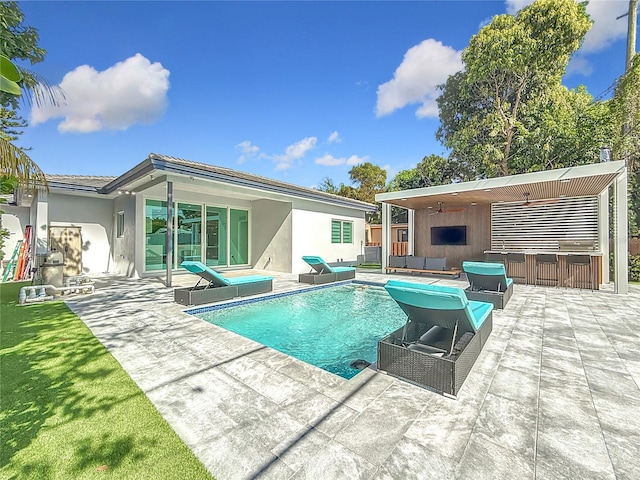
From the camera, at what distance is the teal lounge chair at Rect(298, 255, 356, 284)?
376 inches

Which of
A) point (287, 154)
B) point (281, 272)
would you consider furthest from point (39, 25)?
point (287, 154)

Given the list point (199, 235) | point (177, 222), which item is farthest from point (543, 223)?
point (177, 222)

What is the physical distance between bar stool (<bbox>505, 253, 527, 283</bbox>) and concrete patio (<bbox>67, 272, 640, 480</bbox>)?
5.43 m

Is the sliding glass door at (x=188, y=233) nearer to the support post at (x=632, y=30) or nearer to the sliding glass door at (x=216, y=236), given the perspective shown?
the sliding glass door at (x=216, y=236)

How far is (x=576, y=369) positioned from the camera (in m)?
3.42

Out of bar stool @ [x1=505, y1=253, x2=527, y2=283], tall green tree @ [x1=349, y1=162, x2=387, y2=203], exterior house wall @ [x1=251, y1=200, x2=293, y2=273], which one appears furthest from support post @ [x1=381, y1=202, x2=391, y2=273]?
tall green tree @ [x1=349, y1=162, x2=387, y2=203]

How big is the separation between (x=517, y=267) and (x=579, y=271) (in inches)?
60.8

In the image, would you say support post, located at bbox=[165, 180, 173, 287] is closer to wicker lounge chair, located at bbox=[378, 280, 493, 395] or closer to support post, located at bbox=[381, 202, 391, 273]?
wicker lounge chair, located at bbox=[378, 280, 493, 395]

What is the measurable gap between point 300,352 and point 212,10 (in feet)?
36.3

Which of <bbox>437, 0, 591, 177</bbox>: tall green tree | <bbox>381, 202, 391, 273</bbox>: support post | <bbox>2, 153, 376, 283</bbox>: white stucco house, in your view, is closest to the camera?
<bbox>2, 153, 376, 283</bbox>: white stucco house

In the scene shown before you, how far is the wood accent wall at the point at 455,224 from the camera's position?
12.6 meters

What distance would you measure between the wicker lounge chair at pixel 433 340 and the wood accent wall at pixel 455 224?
986 cm

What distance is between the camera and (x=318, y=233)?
1391 cm

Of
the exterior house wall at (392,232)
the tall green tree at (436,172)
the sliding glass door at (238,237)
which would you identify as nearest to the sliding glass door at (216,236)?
the sliding glass door at (238,237)
